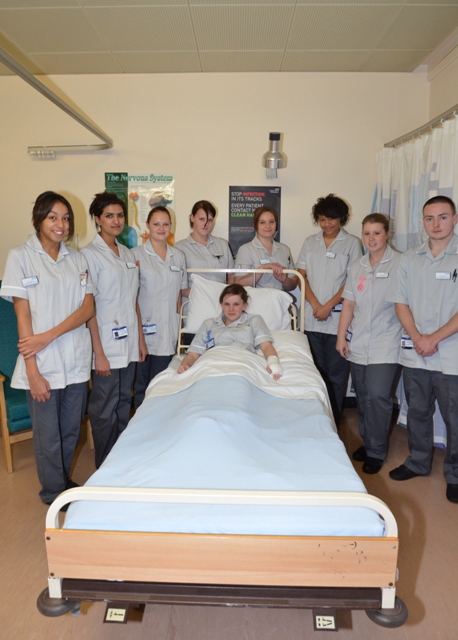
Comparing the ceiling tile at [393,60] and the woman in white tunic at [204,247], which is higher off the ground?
the ceiling tile at [393,60]

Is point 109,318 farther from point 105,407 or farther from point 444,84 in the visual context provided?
point 444,84

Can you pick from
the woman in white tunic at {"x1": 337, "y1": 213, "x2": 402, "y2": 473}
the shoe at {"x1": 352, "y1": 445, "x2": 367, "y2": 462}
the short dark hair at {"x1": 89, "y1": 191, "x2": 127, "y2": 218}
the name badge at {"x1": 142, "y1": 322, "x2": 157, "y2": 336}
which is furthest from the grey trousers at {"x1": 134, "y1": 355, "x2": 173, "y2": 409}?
the shoe at {"x1": 352, "y1": 445, "x2": 367, "y2": 462}

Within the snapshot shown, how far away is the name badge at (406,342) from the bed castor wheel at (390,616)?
1817 millimetres

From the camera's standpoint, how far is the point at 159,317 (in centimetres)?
354

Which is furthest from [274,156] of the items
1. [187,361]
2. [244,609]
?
[244,609]

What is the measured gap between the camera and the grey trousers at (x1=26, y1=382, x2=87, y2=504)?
9.04 feet

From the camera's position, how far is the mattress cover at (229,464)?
62.6 inches

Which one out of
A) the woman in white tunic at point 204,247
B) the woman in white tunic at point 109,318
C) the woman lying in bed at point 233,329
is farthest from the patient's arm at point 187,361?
the woman in white tunic at point 204,247

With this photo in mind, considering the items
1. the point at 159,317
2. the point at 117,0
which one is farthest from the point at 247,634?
the point at 117,0

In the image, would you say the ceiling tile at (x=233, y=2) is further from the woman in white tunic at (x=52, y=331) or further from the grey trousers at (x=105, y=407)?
the grey trousers at (x=105, y=407)

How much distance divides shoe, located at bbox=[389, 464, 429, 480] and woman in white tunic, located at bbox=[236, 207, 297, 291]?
166 cm

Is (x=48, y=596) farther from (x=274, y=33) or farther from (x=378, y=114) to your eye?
(x=378, y=114)

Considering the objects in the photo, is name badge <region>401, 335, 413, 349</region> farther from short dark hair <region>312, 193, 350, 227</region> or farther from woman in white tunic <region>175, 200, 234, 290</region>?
woman in white tunic <region>175, 200, 234, 290</region>

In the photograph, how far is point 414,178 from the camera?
380cm
